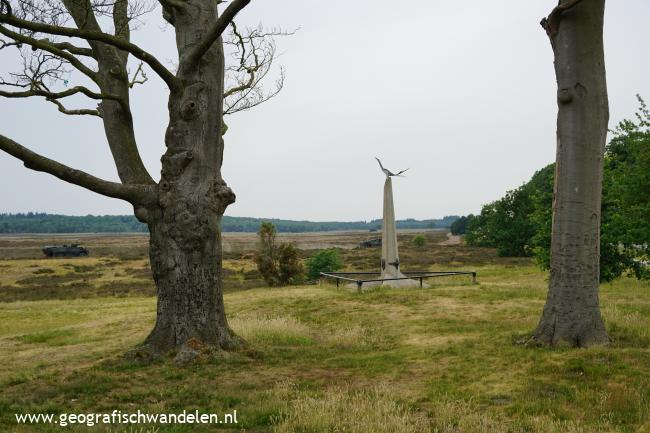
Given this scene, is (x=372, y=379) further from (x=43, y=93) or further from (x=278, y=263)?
(x=278, y=263)

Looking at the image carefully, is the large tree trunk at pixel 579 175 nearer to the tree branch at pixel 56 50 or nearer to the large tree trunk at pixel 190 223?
the large tree trunk at pixel 190 223

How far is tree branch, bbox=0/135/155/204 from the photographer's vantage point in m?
7.87

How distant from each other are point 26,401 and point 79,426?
159 cm

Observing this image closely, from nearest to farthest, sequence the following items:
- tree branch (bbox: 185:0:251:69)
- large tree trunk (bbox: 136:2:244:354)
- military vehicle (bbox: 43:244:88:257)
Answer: tree branch (bbox: 185:0:251:69) < large tree trunk (bbox: 136:2:244:354) < military vehicle (bbox: 43:244:88:257)

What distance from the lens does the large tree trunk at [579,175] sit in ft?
29.0

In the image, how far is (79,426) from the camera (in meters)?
5.63

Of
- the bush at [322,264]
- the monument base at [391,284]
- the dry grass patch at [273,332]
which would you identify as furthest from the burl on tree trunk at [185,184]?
the bush at [322,264]

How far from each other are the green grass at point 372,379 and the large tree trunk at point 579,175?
0.73 m

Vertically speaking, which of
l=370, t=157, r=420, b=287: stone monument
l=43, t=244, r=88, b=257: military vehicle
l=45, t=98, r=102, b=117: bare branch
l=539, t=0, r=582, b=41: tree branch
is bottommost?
l=43, t=244, r=88, b=257: military vehicle

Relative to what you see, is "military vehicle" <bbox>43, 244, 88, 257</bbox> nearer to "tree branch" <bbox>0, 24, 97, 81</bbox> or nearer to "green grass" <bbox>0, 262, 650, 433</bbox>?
"green grass" <bbox>0, 262, 650, 433</bbox>

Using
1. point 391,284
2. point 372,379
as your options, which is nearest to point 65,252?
point 391,284

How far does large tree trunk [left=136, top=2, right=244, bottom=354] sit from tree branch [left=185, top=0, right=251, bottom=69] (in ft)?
0.95

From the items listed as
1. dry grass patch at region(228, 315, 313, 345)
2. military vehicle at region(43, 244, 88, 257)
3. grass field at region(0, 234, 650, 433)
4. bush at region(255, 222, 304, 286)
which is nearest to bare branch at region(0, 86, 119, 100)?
grass field at region(0, 234, 650, 433)

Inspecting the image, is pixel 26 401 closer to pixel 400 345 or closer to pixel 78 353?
pixel 78 353
